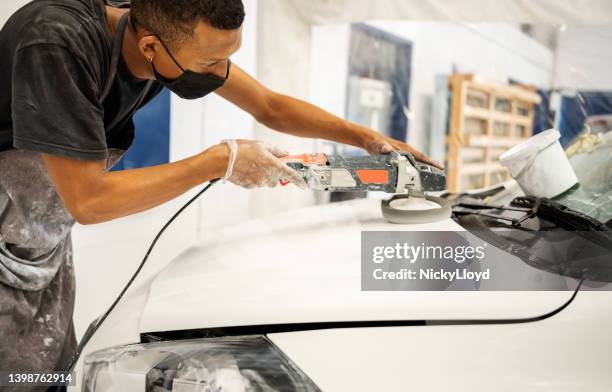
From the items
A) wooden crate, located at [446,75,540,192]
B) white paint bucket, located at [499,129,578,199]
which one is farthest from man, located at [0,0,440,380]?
wooden crate, located at [446,75,540,192]

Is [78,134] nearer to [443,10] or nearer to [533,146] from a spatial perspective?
[533,146]

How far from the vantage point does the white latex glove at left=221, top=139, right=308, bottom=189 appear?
1021mm

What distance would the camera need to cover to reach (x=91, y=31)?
942 mm

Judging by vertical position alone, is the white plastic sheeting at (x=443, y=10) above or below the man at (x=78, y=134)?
above

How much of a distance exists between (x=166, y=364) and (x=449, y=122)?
1764 mm

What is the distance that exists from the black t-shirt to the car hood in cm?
31

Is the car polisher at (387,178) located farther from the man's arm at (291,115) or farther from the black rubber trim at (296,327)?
the black rubber trim at (296,327)

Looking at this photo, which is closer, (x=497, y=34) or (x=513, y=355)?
(x=513, y=355)

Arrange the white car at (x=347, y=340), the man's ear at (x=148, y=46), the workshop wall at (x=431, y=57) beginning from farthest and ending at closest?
the workshop wall at (x=431, y=57)
the man's ear at (x=148, y=46)
the white car at (x=347, y=340)

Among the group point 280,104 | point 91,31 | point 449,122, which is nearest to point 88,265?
point 280,104

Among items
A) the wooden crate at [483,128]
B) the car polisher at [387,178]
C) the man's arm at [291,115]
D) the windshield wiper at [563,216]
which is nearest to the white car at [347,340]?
the windshield wiper at [563,216]

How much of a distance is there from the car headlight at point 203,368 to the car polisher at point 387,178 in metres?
0.43

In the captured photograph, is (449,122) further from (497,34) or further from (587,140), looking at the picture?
(587,140)

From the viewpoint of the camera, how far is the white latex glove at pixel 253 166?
3.35ft
